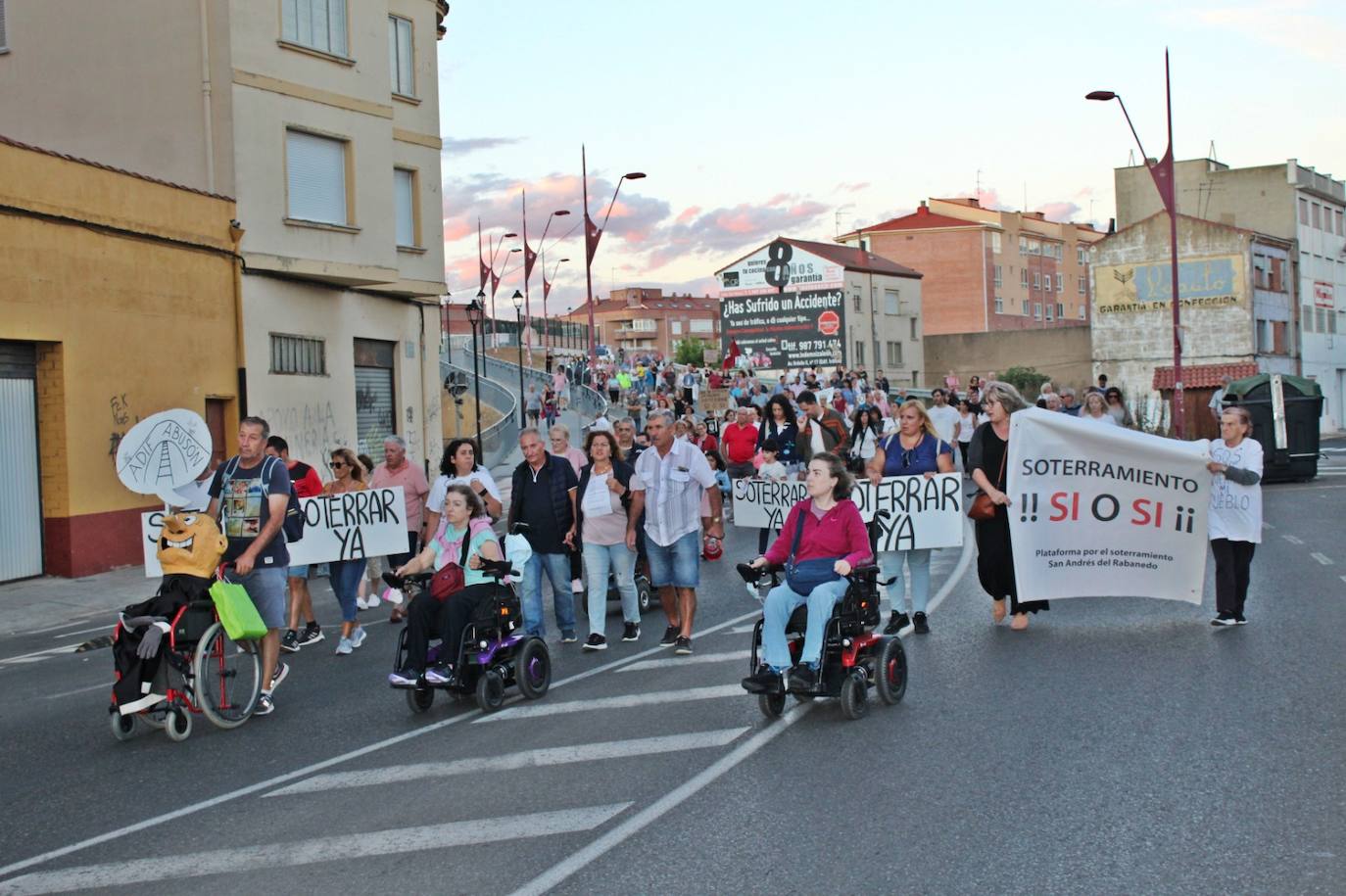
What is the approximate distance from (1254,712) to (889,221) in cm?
9910

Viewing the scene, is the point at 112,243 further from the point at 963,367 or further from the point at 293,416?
the point at 963,367

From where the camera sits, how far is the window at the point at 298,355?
24.8 metres

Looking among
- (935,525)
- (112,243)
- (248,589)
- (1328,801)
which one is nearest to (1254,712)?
(1328,801)

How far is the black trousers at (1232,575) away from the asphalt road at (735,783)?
0.25 m

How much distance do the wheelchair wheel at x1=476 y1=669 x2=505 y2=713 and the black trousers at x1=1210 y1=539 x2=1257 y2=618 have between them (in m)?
5.74

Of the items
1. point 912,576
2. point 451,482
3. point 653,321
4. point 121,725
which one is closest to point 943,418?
point 912,576

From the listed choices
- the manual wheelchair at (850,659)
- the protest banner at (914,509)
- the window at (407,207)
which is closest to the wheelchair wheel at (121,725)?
the manual wheelchair at (850,659)

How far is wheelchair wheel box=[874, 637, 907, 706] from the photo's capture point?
8445 millimetres

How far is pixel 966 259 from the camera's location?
9981 centimetres

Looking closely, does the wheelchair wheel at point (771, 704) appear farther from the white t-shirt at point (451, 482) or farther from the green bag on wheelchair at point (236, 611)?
the white t-shirt at point (451, 482)

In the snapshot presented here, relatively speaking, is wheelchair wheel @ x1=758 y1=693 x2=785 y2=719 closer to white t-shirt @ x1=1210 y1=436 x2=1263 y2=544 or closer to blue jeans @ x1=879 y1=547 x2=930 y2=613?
blue jeans @ x1=879 y1=547 x2=930 y2=613

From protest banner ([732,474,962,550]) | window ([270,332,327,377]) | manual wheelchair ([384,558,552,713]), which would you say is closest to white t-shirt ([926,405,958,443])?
protest banner ([732,474,962,550])

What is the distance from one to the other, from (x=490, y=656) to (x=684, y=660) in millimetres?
1966

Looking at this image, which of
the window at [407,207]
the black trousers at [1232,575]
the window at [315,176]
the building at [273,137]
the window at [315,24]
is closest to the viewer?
the black trousers at [1232,575]
